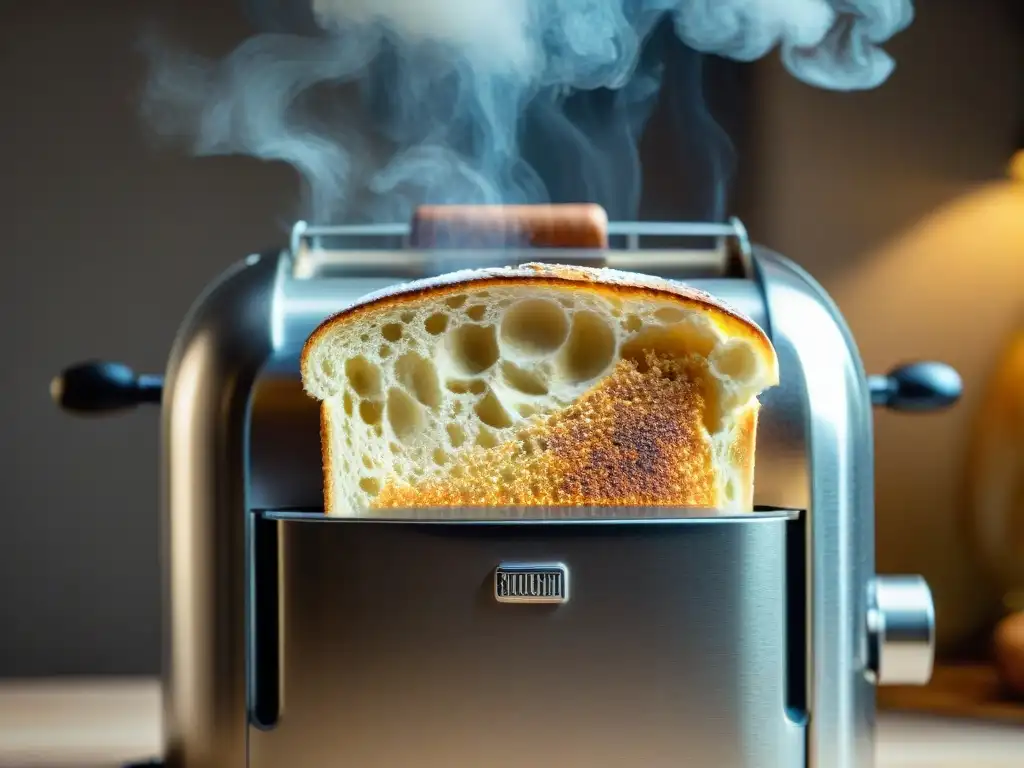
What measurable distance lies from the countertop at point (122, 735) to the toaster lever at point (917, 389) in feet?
0.73

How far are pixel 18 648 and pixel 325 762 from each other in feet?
2.15

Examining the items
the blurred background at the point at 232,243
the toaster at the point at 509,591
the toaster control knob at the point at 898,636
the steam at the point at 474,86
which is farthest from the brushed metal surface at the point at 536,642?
the blurred background at the point at 232,243

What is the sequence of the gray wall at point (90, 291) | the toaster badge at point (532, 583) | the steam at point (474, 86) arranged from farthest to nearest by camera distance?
the gray wall at point (90, 291) < the steam at point (474, 86) < the toaster badge at point (532, 583)

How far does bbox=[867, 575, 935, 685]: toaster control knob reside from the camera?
55 cm

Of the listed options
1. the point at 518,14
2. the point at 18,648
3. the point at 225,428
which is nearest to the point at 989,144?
the point at 518,14

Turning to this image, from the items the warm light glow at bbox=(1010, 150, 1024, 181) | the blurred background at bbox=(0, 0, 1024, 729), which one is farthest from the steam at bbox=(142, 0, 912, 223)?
the warm light glow at bbox=(1010, 150, 1024, 181)

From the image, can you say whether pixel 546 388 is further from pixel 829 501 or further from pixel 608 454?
pixel 829 501

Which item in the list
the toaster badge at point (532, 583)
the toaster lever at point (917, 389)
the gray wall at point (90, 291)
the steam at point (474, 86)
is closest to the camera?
the toaster badge at point (532, 583)

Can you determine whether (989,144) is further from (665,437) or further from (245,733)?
(245,733)

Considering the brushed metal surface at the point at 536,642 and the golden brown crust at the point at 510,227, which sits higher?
the golden brown crust at the point at 510,227

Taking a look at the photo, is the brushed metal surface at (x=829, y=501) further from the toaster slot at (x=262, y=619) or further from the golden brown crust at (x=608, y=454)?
the toaster slot at (x=262, y=619)

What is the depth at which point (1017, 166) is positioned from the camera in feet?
3.44

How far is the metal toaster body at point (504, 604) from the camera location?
1.58ft

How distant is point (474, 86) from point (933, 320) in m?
0.49
